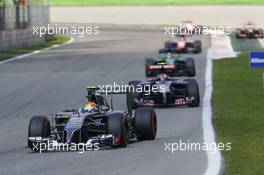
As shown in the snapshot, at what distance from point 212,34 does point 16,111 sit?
45.6 m

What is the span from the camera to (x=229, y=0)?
89688 millimetres

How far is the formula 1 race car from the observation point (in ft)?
47.9

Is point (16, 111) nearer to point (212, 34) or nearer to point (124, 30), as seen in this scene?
point (212, 34)

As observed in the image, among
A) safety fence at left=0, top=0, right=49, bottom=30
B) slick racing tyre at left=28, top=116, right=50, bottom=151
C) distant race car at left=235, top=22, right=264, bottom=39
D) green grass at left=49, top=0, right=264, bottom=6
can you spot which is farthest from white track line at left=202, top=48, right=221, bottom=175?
green grass at left=49, top=0, right=264, bottom=6

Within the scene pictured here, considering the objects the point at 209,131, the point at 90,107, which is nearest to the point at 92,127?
the point at 90,107

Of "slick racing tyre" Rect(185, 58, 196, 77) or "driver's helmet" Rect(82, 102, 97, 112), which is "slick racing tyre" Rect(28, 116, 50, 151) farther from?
"slick racing tyre" Rect(185, 58, 196, 77)

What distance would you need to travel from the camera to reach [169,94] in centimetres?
2228

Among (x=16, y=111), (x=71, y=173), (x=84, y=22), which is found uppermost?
(x=71, y=173)

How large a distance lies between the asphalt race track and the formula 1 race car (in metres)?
0.22

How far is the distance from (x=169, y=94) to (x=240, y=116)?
2.79 m

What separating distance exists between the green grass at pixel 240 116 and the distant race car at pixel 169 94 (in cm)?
56

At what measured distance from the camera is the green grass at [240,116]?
1316cm

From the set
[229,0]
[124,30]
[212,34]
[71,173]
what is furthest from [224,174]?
[229,0]

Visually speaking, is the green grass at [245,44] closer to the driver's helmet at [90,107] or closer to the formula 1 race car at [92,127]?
the formula 1 race car at [92,127]
